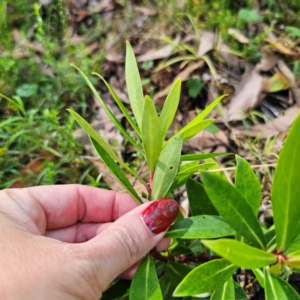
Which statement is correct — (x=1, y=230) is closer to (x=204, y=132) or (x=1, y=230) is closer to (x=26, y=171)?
(x=26, y=171)

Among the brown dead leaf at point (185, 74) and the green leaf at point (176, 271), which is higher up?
the brown dead leaf at point (185, 74)

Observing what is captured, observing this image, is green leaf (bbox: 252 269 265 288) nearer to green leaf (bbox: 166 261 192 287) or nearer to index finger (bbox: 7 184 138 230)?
green leaf (bbox: 166 261 192 287)

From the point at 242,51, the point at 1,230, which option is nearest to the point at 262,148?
the point at 242,51

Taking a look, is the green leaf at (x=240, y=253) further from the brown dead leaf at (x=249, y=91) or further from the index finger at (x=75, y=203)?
the brown dead leaf at (x=249, y=91)

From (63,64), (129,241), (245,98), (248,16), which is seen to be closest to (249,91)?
(245,98)

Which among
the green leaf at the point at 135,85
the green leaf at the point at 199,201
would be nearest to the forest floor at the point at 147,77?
the green leaf at the point at 199,201

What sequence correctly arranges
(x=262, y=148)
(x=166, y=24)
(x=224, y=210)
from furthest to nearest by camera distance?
(x=166, y=24), (x=262, y=148), (x=224, y=210)

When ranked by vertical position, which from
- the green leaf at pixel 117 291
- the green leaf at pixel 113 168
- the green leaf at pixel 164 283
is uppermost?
the green leaf at pixel 113 168
